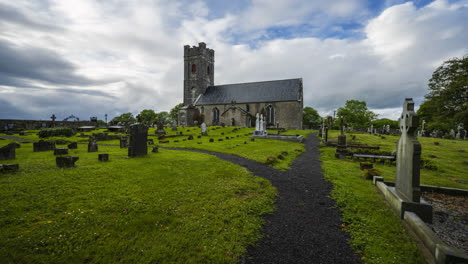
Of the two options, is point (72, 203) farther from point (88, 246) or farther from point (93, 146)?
point (93, 146)

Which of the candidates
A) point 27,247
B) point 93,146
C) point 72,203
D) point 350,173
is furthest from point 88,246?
point 93,146

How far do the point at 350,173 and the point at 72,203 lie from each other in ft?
34.3

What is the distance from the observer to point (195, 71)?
175 feet

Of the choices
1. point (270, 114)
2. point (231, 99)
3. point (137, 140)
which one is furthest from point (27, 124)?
point (270, 114)

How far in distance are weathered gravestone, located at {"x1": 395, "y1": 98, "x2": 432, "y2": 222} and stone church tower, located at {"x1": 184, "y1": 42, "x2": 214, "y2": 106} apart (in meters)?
50.6

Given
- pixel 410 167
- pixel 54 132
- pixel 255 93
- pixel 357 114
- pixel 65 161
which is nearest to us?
pixel 410 167

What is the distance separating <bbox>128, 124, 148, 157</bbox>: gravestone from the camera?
10.7 metres

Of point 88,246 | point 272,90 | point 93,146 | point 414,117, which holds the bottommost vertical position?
point 88,246

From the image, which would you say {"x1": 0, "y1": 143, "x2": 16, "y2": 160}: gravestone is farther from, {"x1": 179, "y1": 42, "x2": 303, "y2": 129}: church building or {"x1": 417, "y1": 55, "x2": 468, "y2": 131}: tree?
{"x1": 179, "y1": 42, "x2": 303, "y2": 129}: church building

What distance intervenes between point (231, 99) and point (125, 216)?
45745mm

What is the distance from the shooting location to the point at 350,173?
903 centimetres

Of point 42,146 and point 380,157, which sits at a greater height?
point 42,146

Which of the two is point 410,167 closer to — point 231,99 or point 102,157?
point 102,157

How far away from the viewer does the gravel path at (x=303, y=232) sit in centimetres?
330
